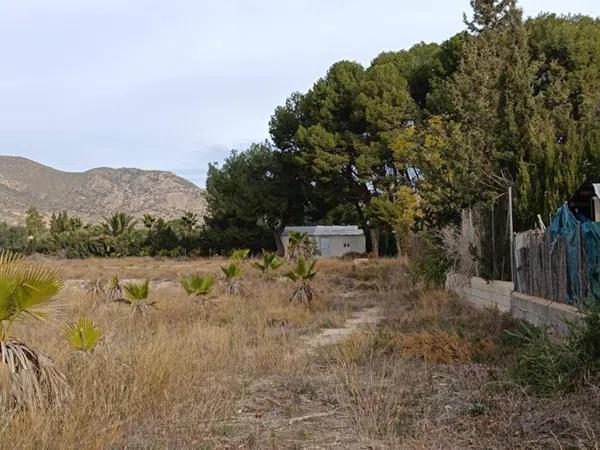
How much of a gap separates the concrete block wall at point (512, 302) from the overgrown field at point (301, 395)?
486mm

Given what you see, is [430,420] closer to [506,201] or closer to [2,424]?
[2,424]

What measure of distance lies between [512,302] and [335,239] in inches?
1427

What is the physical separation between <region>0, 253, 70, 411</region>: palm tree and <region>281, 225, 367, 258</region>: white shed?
139 ft

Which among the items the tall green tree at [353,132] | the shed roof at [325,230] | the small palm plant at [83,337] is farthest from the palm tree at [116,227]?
the small palm plant at [83,337]

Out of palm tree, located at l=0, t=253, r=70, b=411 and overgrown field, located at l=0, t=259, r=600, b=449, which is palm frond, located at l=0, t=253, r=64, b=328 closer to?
palm tree, located at l=0, t=253, r=70, b=411

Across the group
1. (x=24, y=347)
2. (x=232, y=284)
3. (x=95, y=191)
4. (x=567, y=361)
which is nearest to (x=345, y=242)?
(x=232, y=284)

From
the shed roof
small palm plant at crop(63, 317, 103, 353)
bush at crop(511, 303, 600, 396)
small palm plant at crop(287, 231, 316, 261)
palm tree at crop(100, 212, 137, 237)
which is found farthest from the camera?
palm tree at crop(100, 212, 137, 237)

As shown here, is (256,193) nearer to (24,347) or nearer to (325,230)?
(325,230)

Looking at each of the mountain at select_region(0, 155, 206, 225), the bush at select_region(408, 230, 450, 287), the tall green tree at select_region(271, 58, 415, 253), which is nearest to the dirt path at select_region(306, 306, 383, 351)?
the bush at select_region(408, 230, 450, 287)

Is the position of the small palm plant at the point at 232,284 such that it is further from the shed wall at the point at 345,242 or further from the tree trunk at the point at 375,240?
the shed wall at the point at 345,242

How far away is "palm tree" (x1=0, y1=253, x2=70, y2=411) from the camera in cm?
501

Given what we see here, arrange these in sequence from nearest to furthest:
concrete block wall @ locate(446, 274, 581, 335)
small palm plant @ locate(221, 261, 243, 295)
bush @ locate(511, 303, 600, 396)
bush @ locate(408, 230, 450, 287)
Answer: bush @ locate(511, 303, 600, 396), concrete block wall @ locate(446, 274, 581, 335), small palm plant @ locate(221, 261, 243, 295), bush @ locate(408, 230, 450, 287)

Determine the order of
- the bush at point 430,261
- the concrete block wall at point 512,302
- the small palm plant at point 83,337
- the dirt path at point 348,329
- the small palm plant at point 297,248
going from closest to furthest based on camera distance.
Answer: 1. the small palm plant at point 83,337
2. the concrete block wall at point 512,302
3. the dirt path at point 348,329
4. the bush at point 430,261
5. the small palm plant at point 297,248

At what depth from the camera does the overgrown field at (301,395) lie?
5.10 m
